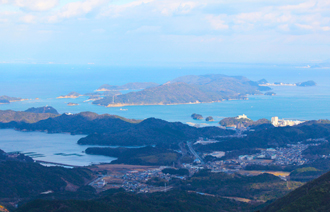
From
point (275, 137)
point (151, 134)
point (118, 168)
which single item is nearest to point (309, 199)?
point (118, 168)

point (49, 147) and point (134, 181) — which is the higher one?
point (49, 147)

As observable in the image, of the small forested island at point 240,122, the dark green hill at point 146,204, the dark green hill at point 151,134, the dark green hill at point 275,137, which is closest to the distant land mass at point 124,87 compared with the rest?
the small forested island at point 240,122

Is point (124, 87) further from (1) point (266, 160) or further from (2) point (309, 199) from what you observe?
(2) point (309, 199)

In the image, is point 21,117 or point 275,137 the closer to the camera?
point 275,137

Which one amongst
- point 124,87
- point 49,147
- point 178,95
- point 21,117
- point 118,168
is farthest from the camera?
point 124,87

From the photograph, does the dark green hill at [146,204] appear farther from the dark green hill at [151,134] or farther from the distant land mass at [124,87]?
the distant land mass at [124,87]

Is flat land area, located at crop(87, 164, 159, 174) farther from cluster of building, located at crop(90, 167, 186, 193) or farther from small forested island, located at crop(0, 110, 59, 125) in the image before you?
small forested island, located at crop(0, 110, 59, 125)

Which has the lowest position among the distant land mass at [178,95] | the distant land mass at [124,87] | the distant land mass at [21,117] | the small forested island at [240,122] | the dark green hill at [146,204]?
the dark green hill at [146,204]

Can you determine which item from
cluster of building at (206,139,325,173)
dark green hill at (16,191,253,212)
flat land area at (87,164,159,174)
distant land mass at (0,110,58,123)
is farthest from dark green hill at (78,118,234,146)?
dark green hill at (16,191,253,212)
